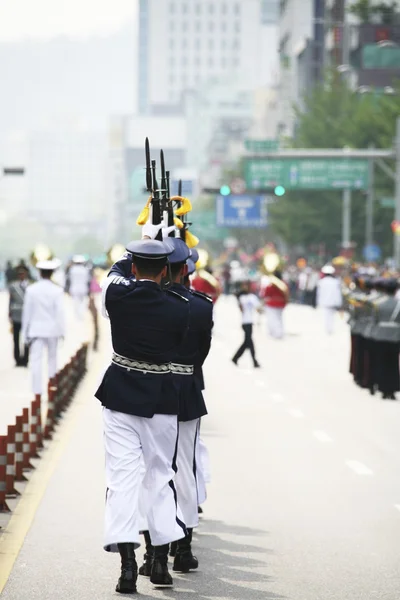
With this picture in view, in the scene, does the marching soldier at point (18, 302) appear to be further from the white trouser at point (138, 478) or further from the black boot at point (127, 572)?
the black boot at point (127, 572)

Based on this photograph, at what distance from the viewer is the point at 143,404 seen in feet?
26.8

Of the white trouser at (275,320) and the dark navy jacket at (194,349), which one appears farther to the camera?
the white trouser at (275,320)

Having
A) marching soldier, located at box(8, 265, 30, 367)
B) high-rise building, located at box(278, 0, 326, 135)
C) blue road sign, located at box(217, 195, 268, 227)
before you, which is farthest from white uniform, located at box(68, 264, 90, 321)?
high-rise building, located at box(278, 0, 326, 135)

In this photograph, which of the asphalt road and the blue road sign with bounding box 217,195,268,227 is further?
the blue road sign with bounding box 217,195,268,227

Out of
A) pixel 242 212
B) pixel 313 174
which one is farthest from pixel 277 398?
pixel 242 212

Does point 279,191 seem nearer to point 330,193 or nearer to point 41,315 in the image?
point 330,193

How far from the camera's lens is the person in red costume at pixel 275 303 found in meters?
38.7

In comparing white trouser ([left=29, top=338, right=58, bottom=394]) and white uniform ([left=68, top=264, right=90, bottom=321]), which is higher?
white trouser ([left=29, top=338, right=58, bottom=394])

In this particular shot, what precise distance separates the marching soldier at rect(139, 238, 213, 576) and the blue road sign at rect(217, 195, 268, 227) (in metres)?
81.8

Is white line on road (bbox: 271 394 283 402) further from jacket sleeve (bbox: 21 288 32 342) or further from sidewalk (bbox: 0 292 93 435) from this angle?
jacket sleeve (bbox: 21 288 32 342)

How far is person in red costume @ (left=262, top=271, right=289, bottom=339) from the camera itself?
3873 cm

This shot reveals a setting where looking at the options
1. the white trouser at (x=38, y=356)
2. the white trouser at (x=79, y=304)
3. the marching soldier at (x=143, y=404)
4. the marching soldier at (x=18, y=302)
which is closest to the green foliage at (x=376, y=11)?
the white trouser at (x=79, y=304)

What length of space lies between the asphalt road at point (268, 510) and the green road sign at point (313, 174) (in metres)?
37.3

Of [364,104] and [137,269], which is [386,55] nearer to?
[364,104]
